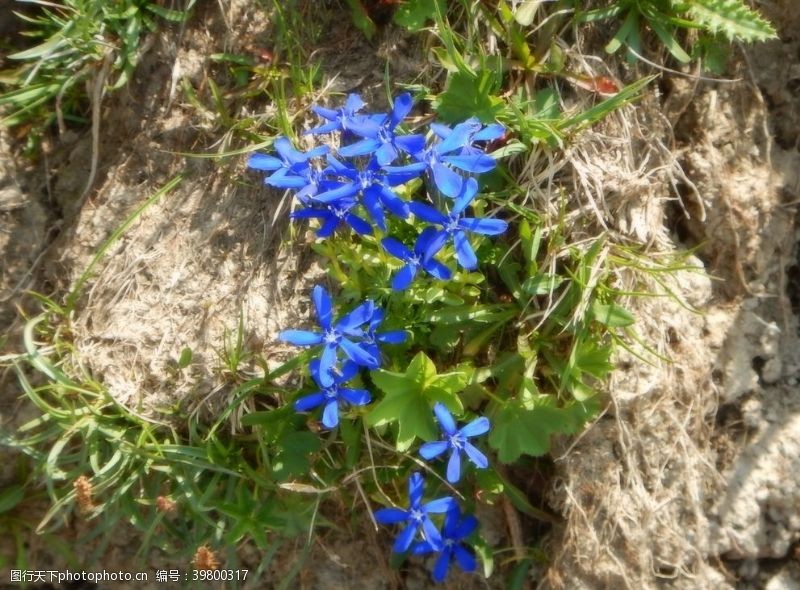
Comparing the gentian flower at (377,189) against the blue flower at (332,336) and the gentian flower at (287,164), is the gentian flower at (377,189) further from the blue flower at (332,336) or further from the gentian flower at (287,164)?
the blue flower at (332,336)

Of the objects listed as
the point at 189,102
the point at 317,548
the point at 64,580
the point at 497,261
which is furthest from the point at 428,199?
the point at 64,580

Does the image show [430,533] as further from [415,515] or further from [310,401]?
[310,401]

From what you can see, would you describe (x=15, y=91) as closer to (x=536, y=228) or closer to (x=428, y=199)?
(x=428, y=199)

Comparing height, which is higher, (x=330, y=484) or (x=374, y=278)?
(x=374, y=278)

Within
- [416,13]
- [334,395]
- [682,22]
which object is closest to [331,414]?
[334,395]

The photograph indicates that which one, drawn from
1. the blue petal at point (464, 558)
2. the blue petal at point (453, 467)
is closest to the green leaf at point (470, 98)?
the blue petal at point (453, 467)
